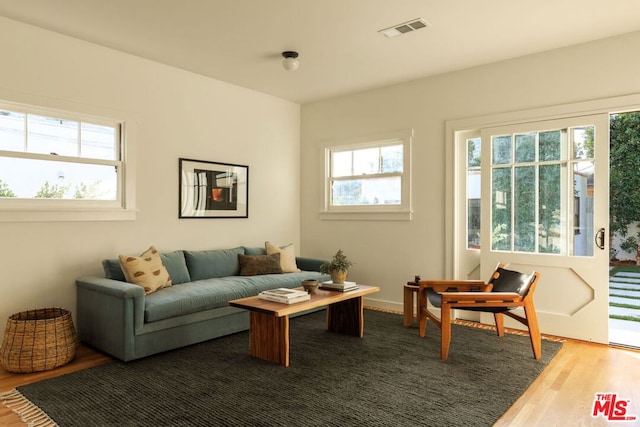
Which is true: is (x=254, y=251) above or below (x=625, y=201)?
below

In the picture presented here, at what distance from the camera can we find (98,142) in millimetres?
3973

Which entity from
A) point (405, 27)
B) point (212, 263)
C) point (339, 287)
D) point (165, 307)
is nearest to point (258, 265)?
point (212, 263)

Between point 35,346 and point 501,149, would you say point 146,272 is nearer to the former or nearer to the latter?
point 35,346

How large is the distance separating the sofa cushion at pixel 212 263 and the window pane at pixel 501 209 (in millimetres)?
2804

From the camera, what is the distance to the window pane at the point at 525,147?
411 centimetres

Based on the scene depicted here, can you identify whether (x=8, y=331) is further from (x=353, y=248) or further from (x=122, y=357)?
(x=353, y=248)

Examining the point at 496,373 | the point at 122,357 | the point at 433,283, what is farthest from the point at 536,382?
the point at 122,357

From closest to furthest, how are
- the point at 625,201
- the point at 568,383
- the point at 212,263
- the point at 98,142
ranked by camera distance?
the point at 568,383 → the point at 98,142 → the point at 212,263 → the point at 625,201

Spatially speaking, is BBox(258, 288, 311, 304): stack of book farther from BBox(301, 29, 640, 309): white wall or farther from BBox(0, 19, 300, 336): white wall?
BBox(301, 29, 640, 309): white wall

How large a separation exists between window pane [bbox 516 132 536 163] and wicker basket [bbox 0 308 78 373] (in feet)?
14.2

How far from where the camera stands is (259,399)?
8.36 ft

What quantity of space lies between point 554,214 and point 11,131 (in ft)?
16.0

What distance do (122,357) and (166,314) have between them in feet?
1.39

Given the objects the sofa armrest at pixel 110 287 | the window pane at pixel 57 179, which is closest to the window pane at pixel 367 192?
the window pane at pixel 57 179
